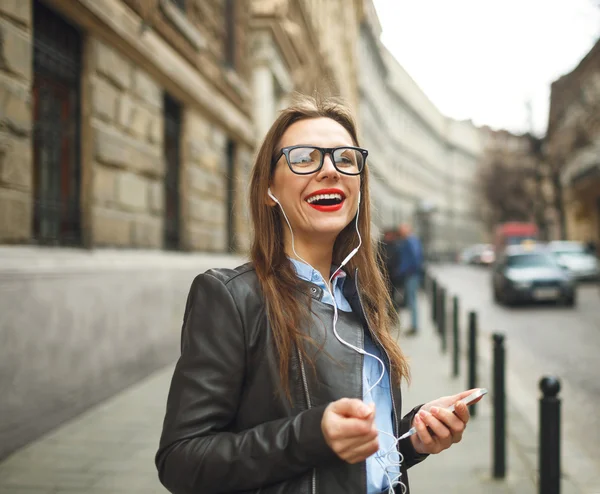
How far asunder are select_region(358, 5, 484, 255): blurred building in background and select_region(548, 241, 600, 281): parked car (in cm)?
541

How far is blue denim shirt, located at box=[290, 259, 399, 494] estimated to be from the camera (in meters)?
1.53

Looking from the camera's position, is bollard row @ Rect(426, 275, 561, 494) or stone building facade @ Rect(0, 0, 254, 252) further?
stone building facade @ Rect(0, 0, 254, 252)

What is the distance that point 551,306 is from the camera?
51.3ft

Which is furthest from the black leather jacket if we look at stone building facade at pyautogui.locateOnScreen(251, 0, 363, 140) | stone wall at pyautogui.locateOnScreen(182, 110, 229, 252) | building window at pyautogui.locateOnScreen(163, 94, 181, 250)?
stone wall at pyautogui.locateOnScreen(182, 110, 229, 252)

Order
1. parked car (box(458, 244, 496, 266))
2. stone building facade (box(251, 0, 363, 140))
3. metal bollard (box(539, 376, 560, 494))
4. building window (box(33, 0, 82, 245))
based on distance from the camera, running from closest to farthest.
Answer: metal bollard (box(539, 376, 560, 494))
building window (box(33, 0, 82, 245))
stone building facade (box(251, 0, 363, 140))
parked car (box(458, 244, 496, 266))

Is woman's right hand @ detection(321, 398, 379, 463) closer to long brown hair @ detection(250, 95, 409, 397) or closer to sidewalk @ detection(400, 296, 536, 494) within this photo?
long brown hair @ detection(250, 95, 409, 397)

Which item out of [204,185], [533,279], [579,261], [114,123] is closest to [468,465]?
[114,123]

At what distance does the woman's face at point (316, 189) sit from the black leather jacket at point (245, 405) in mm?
231

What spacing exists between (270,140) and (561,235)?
4123 centimetres

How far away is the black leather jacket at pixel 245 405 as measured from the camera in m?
1.37

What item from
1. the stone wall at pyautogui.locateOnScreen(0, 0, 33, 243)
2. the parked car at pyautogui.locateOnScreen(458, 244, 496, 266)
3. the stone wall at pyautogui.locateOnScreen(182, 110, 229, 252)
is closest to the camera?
the stone wall at pyautogui.locateOnScreen(0, 0, 33, 243)

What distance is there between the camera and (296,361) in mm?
1475

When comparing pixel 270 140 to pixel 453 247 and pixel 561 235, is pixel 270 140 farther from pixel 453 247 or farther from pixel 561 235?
pixel 453 247

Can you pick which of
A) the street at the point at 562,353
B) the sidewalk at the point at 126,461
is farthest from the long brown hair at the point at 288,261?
the street at the point at 562,353
